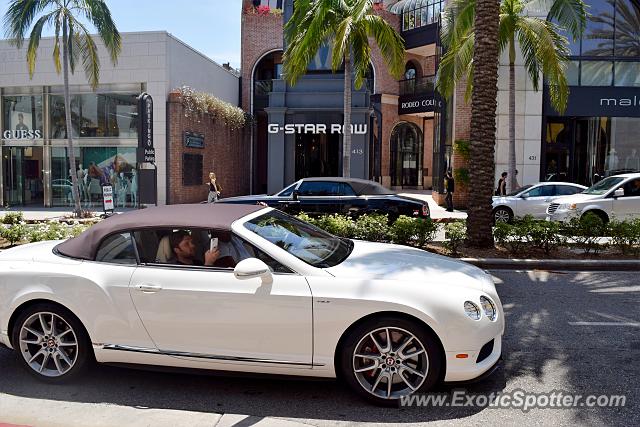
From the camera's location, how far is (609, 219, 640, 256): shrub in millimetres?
10320

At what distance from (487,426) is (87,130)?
2414cm

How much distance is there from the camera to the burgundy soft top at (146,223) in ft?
15.6

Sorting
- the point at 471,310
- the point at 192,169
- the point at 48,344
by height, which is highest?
the point at 192,169

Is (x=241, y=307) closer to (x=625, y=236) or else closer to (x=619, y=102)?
(x=625, y=236)

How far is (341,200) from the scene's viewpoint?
14.8m

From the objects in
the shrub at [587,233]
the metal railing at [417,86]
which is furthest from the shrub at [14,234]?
the metal railing at [417,86]

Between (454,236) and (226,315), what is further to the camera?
(454,236)

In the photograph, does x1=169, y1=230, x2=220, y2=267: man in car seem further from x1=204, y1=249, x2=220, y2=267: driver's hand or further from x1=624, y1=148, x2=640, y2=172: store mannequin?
x1=624, y1=148, x2=640, y2=172: store mannequin

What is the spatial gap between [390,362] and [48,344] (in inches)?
107

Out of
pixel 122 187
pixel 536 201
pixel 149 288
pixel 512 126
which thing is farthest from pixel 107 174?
pixel 149 288

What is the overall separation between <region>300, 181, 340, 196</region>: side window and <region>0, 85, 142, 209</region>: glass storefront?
11.8 metres

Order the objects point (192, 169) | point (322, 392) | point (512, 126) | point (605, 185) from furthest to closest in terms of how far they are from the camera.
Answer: point (192, 169) < point (512, 126) < point (605, 185) < point (322, 392)

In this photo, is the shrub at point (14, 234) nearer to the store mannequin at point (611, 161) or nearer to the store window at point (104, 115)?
the store window at point (104, 115)

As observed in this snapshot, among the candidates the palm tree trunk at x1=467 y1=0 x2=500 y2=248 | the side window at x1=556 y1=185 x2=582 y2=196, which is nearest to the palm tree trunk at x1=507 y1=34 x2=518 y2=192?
the side window at x1=556 y1=185 x2=582 y2=196
